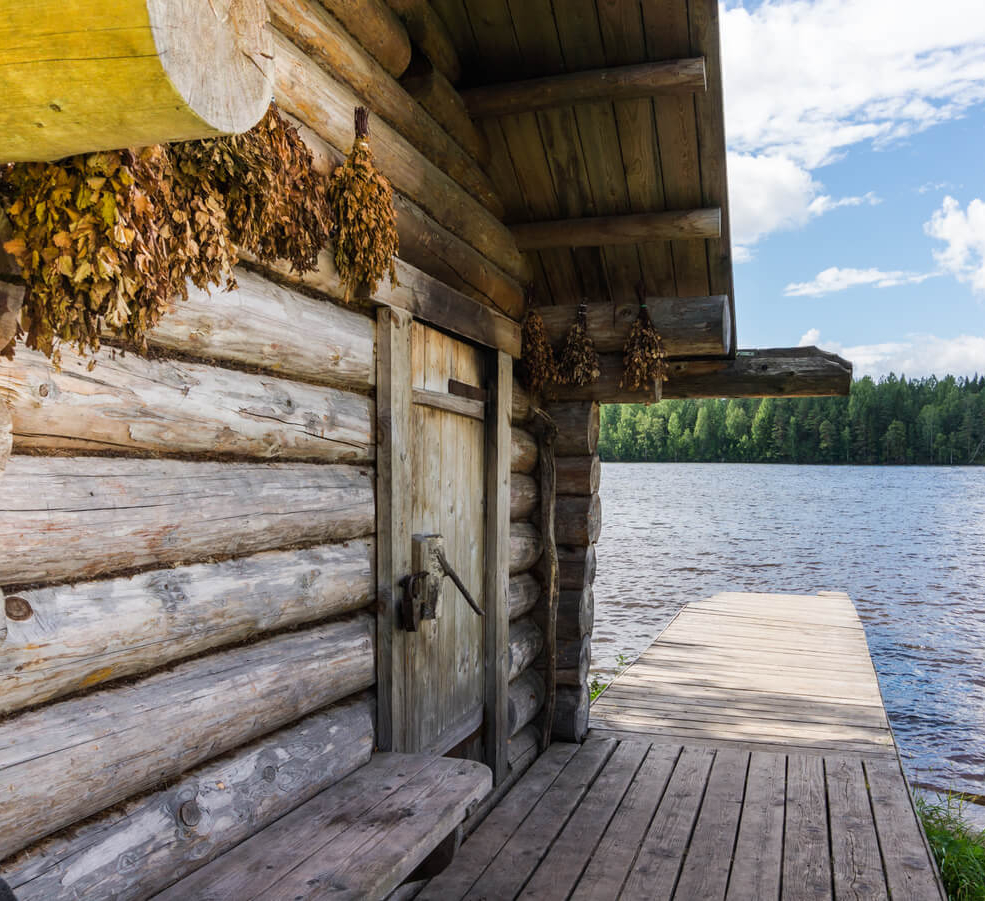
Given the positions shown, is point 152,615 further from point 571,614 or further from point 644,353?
point 571,614

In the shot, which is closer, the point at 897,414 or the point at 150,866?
the point at 150,866

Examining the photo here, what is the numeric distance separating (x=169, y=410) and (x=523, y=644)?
137 inches

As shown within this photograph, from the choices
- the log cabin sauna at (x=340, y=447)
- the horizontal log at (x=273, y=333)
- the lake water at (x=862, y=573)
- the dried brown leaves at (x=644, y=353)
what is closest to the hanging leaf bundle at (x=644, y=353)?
the dried brown leaves at (x=644, y=353)

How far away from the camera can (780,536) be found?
1054 inches

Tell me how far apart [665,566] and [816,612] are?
8.02 m

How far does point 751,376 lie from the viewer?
18.0 feet

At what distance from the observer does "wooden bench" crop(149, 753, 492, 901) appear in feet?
6.94

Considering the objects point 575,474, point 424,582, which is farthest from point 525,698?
point 424,582

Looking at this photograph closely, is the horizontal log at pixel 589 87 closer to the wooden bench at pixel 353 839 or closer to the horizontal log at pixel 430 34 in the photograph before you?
the horizontal log at pixel 430 34

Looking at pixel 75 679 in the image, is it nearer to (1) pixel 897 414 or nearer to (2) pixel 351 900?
(2) pixel 351 900

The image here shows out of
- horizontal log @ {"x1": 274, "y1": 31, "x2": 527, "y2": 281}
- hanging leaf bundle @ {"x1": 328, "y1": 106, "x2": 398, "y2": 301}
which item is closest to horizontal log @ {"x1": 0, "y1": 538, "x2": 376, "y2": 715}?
hanging leaf bundle @ {"x1": 328, "y1": 106, "x2": 398, "y2": 301}

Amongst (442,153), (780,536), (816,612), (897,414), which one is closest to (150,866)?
(442,153)

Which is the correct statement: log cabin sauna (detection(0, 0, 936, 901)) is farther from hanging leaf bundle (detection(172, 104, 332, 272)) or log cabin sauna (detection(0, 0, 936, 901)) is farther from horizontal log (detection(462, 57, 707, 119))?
hanging leaf bundle (detection(172, 104, 332, 272))

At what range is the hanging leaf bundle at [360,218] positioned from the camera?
113 inches
